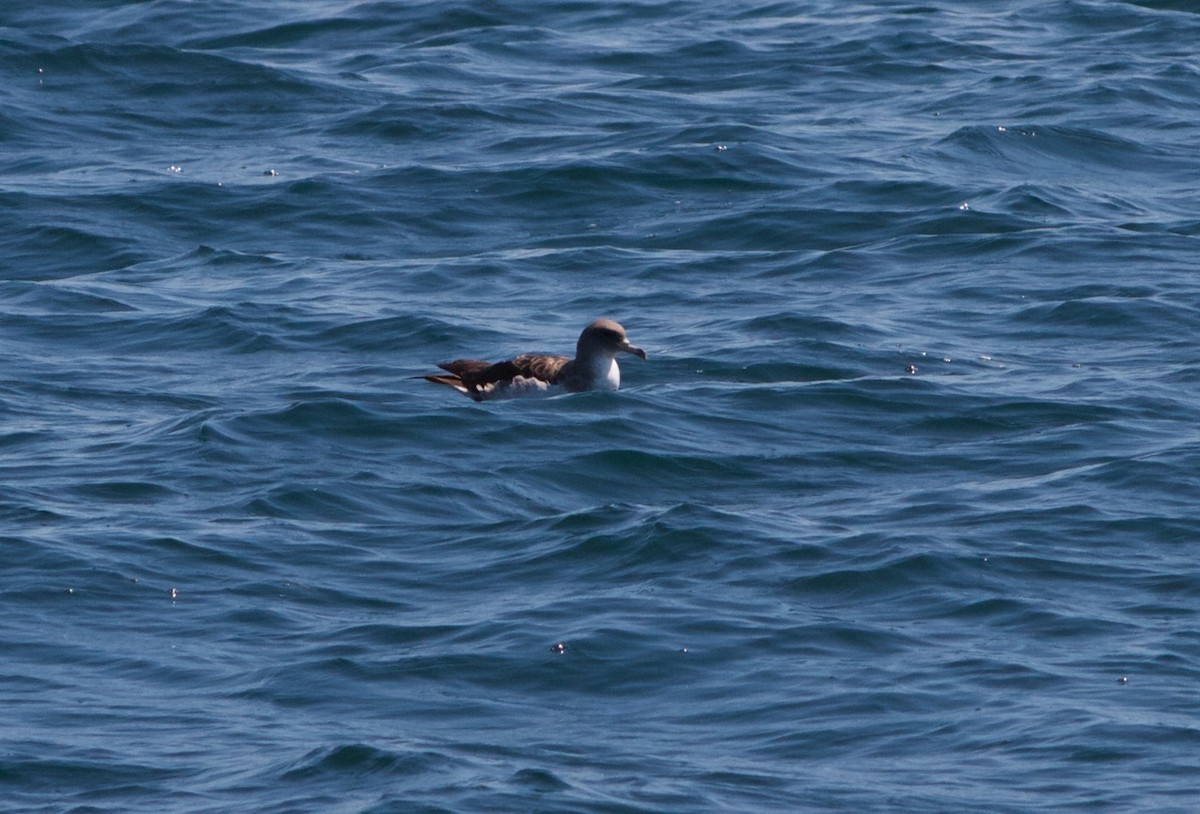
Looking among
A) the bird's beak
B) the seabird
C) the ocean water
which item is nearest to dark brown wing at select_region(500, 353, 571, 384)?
the seabird

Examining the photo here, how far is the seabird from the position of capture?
1380cm

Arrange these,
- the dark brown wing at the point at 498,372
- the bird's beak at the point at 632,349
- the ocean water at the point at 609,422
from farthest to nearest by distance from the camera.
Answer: the bird's beak at the point at 632,349, the dark brown wing at the point at 498,372, the ocean water at the point at 609,422

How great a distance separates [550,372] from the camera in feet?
45.6

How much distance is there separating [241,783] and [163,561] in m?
2.87

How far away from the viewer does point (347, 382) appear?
47.1 ft

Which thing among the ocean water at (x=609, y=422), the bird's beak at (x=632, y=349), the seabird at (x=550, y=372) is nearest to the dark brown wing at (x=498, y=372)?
the seabird at (x=550, y=372)

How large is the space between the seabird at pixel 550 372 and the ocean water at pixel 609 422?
156 mm

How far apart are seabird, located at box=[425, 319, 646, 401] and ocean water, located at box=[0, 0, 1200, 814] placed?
0.51ft

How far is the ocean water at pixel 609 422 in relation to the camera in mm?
8719

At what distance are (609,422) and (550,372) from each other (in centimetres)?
67

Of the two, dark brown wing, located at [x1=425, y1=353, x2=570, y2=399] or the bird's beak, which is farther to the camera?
the bird's beak

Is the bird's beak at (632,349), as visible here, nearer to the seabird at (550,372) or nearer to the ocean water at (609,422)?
the seabird at (550,372)

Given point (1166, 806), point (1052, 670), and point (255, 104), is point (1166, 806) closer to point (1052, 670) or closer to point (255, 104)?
point (1052, 670)

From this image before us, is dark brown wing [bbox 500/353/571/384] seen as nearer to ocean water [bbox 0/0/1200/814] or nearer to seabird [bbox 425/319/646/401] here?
seabird [bbox 425/319/646/401]
